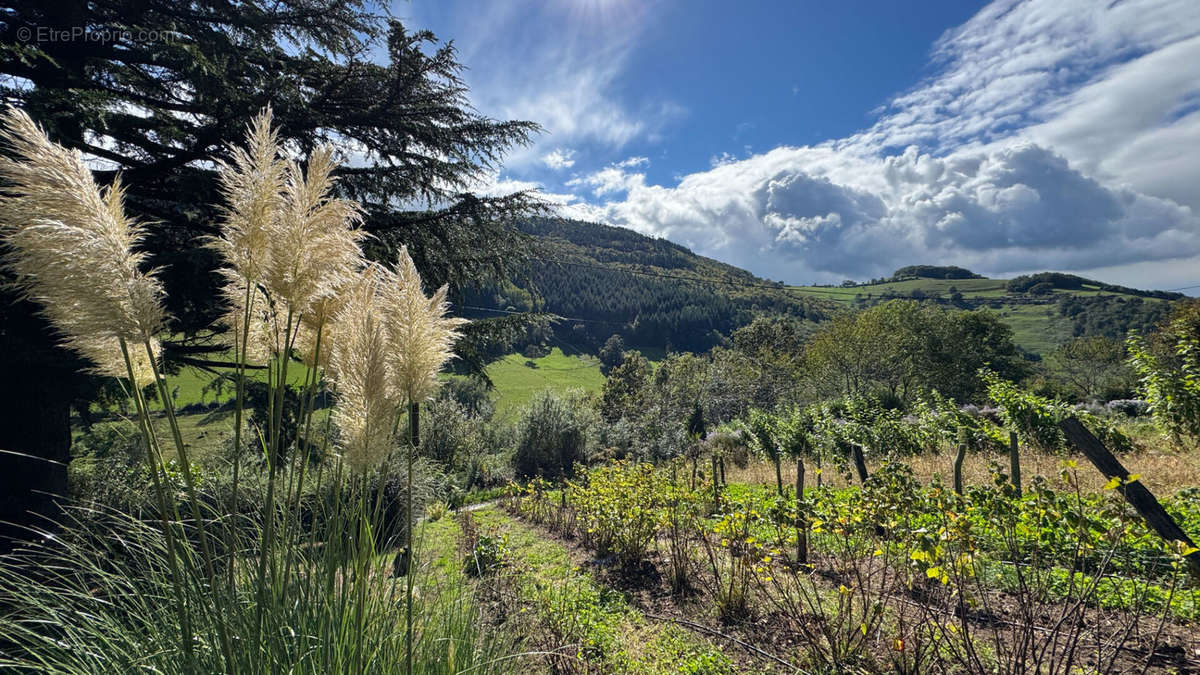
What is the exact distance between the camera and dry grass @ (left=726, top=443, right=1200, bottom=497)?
8.41 meters

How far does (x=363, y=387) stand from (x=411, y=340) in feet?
0.91

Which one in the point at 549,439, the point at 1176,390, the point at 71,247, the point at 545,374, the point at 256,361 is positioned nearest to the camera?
the point at 71,247

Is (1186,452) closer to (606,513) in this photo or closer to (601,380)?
(606,513)

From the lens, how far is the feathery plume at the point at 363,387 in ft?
6.41

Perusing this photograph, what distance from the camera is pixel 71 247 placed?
1461 millimetres

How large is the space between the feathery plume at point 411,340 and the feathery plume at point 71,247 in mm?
775

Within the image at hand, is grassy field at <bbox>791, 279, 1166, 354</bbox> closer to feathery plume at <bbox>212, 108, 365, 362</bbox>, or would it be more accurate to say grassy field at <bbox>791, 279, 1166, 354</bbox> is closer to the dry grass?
the dry grass

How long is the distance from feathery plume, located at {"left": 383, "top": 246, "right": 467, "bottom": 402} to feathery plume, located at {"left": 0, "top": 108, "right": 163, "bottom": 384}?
2.54 feet

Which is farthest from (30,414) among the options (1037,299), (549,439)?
(1037,299)

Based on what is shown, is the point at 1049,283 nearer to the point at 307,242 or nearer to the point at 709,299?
the point at 709,299

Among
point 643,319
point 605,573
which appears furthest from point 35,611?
point 643,319

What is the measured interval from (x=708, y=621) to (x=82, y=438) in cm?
1328

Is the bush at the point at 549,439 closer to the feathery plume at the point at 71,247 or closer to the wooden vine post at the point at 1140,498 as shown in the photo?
the wooden vine post at the point at 1140,498

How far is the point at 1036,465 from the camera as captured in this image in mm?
11938
